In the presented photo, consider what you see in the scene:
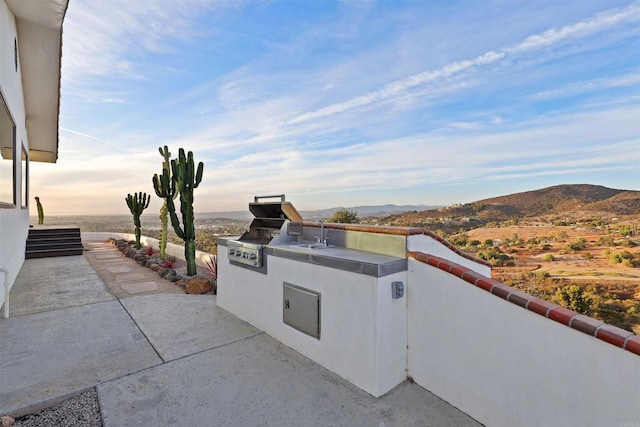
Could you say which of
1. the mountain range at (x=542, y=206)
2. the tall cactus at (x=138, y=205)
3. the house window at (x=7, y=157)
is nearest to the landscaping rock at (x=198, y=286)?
the house window at (x=7, y=157)

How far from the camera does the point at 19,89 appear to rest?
8.18 m

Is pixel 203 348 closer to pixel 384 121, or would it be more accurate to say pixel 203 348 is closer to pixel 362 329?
pixel 362 329

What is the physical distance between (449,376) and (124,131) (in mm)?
13411

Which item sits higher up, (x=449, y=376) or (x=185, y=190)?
(x=185, y=190)

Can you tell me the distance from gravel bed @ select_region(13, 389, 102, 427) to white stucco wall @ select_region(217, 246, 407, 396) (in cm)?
186

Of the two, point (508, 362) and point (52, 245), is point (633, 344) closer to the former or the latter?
point (508, 362)

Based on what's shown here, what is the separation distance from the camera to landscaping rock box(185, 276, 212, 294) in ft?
19.5

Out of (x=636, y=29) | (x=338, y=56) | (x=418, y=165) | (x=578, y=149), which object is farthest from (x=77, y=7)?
(x=578, y=149)

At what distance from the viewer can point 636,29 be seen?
20.6 ft

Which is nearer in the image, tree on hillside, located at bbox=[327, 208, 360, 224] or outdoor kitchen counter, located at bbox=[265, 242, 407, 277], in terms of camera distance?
outdoor kitchen counter, located at bbox=[265, 242, 407, 277]

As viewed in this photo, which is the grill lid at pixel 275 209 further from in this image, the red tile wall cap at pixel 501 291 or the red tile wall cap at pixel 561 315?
the red tile wall cap at pixel 561 315

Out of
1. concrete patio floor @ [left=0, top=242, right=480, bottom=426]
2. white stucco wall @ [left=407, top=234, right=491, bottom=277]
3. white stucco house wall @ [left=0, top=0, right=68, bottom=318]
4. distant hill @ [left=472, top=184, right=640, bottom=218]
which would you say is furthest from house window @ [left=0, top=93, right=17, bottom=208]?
distant hill @ [left=472, top=184, right=640, bottom=218]

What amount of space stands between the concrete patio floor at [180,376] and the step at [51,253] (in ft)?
23.6

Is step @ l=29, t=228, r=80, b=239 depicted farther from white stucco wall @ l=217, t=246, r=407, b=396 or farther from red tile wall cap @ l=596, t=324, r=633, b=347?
red tile wall cap @ l=596, t=324, r=633, b=347
